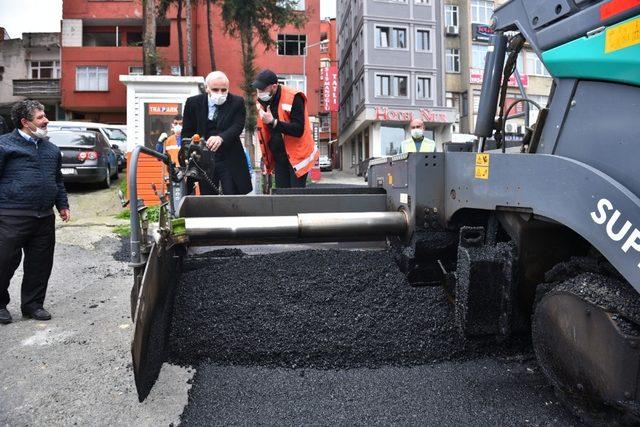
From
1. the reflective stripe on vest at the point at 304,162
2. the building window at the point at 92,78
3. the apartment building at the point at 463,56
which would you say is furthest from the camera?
the apartment building at the point at 463,56

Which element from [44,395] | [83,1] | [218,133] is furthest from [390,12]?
[44,395]

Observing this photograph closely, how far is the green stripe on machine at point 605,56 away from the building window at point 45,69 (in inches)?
1588

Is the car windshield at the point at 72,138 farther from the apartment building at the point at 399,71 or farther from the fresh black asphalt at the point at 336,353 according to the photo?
the apartment building at the point at 399,71

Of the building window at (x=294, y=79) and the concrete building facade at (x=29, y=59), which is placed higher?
the concrete building facade at (x=29, y=59)

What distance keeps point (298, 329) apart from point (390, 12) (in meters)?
33.1

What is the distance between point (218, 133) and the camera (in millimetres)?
4445

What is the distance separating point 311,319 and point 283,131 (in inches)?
86.9

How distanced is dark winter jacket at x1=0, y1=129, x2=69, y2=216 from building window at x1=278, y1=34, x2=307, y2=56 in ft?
92.8

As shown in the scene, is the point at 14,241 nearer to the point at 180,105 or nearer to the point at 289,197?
the point at 289,197

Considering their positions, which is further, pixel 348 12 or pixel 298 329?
pixel 348 12

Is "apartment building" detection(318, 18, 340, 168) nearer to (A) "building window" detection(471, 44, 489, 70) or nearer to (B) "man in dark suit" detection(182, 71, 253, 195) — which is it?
(A) "building window" detection(471, 44, 489, 70)

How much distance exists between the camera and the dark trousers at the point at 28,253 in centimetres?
401

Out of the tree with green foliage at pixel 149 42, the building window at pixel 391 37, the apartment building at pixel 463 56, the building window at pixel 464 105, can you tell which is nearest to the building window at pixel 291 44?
the building window at pixel 391 37

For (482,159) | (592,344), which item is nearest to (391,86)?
(482,159)
